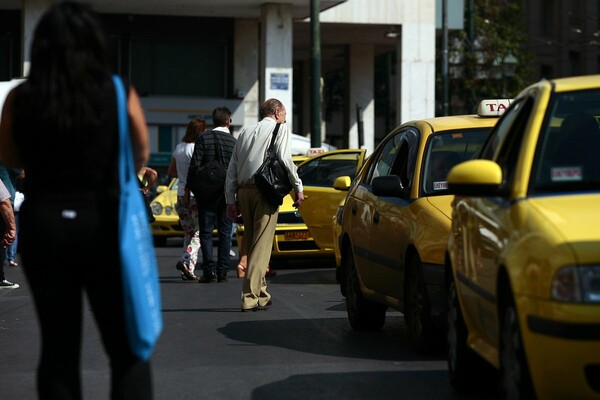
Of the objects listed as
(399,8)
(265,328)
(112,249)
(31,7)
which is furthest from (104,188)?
(399,8)

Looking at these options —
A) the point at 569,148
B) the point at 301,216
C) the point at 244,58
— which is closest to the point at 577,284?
the point at 569,148

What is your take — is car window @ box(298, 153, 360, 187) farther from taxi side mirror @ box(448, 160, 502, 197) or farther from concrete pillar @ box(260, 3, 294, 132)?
concrete pillar @ box(260, 3, 294, 132)

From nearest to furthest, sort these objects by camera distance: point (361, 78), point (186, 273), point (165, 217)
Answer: point (186, 273) < point (165, 217) < point (361, 78)

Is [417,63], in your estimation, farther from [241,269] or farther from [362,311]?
[362,311]

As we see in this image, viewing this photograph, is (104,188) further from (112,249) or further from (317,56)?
(317,56)

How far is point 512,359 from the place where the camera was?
5656 mm

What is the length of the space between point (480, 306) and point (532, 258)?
1.01 m

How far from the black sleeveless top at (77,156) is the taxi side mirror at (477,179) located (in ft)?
6.34

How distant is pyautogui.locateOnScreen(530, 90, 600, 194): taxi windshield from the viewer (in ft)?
20.1

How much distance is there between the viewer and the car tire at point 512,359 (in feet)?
17.6

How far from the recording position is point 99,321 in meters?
4.68

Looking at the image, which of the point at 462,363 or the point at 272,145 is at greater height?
the point at 272,145

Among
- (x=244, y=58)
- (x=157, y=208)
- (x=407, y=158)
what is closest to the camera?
(x=407, y=158)

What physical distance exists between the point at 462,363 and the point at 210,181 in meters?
7.95
